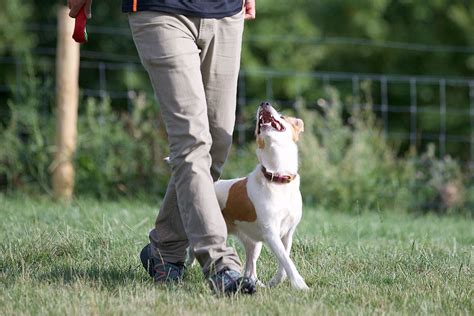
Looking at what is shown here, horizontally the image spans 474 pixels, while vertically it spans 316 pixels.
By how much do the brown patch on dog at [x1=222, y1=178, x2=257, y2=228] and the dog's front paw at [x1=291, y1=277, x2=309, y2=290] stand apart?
0.33 meters

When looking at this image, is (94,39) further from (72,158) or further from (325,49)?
(72,158)

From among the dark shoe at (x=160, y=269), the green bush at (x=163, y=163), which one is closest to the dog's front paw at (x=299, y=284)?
the dark shoe at (x=160, y=269)

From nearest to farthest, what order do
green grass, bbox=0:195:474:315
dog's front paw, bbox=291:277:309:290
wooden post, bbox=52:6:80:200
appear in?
green grass, bbox=0:195:474:315 → dog's front paw, bbox=291:277:309:290 → wooden post, bbox=52:6:80:200

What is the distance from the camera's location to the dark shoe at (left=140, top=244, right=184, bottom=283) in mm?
4445

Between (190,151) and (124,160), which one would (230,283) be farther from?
(124,160)

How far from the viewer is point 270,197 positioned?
4.36 m

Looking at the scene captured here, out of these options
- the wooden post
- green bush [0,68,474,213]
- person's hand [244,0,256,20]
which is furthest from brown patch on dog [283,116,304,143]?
the wooden post

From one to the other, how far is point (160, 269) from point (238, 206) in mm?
461

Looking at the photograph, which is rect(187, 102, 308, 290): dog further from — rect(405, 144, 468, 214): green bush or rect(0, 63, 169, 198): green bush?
rect(405, 144, 468, 214): green bush

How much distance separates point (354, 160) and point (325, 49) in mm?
6723

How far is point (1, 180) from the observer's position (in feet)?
29.7

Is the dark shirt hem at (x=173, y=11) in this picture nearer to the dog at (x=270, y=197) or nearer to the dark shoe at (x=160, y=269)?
the dog at (x=270, y=197)

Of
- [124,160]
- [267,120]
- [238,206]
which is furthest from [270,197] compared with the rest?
[124,160]

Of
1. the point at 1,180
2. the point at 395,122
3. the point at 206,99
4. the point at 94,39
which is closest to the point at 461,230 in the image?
the point at 206,99
